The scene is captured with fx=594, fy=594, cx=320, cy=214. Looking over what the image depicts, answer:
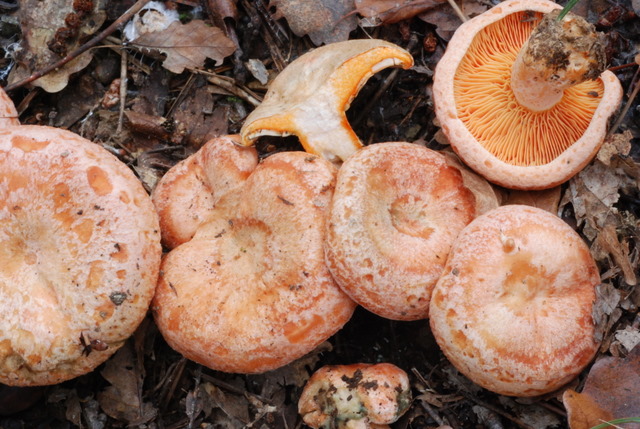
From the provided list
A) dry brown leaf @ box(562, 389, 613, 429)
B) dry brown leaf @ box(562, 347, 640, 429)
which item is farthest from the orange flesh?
dry brown leaf @ box(562, 389, 613, 429)

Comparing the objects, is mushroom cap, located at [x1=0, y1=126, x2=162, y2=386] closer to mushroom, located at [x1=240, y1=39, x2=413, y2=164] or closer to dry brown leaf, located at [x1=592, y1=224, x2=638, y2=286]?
mushroom, located at [x1=240, y1=39, x2=413, y2=164]

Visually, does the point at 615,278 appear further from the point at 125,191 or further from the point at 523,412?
the point at 125,191

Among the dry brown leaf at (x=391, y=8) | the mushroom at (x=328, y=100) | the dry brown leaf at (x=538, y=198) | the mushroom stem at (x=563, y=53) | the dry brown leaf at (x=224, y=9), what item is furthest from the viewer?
the dry brown leaf at (x=224, y=9)

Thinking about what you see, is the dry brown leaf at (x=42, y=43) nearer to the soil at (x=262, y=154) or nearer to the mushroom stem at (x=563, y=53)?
the soil at (x=262, y=154)

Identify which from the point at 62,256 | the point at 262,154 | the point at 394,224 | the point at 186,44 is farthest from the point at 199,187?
the point at 394,224

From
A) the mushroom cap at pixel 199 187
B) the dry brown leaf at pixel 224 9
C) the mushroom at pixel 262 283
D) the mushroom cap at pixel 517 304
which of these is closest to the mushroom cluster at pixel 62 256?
the mushroom at pixel 262 283

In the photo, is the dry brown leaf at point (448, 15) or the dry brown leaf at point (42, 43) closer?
the dry brown leaf at point (448, 15)
